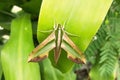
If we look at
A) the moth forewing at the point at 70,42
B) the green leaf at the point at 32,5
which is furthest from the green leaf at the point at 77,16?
the green leaf at the point at 32,5

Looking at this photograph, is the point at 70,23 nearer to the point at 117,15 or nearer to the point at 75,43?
the point at 75,43

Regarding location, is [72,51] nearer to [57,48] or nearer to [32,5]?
[57,48]

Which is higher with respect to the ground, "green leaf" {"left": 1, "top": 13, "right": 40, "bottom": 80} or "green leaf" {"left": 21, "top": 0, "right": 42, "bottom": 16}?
"green leaf" {"left": 21, "top": 0, "right": 42, "bottom": 16}

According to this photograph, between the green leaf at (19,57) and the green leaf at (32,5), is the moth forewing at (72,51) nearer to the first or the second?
the green leaf at (19,57)

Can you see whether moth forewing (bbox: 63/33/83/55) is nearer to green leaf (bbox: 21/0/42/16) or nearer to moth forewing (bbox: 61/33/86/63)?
moth forewing (bbox: 61/33/86/63)

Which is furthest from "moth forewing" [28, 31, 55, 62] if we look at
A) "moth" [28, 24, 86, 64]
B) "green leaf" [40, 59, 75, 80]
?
"green leaf" [40, 59, 75, 80]
